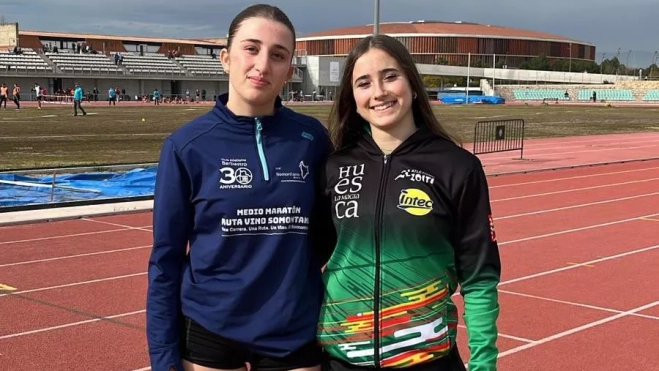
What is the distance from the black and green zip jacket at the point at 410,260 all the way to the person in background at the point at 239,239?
0.12 m

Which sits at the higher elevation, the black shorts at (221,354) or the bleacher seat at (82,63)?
the bleacher seat at (82,63)

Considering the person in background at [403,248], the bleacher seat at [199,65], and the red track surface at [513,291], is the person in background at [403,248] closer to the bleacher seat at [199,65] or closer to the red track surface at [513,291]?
the red track surface at [513,291]

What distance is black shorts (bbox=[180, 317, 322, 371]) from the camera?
8.63 feet

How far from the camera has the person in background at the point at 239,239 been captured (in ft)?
8.52

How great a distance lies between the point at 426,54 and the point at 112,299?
146488mm

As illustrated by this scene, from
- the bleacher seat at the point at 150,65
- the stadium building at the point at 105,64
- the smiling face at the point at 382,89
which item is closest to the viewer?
the smiling face at the point at 382,89

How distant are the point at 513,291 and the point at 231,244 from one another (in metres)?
5.56

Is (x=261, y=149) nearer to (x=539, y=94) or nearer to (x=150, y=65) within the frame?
(x=150, y=65)

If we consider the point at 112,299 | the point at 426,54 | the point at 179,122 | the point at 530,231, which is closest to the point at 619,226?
the point at 530,231

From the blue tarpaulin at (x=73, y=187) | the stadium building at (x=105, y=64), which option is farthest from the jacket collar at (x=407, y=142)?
the stadium building at (x=105, y=64)

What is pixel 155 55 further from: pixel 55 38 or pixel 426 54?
pixel 426 54

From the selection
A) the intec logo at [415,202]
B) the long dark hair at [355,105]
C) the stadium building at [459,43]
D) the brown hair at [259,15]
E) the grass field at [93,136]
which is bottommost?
the grass field at [93,136]

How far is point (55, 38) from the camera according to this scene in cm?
8350

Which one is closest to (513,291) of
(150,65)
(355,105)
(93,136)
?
(355,105)
